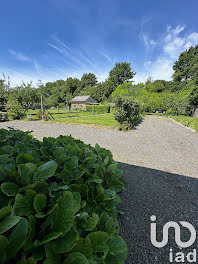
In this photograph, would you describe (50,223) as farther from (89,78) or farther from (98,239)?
(89,78)

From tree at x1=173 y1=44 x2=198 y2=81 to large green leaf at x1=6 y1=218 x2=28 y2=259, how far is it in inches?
1936

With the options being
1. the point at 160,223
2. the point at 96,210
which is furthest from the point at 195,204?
the point at 96,210

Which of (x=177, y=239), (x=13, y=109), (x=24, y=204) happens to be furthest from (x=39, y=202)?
(x=13, y=109)

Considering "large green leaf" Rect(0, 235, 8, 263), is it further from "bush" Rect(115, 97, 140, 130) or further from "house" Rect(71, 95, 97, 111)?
"house" Rect(71, 95, 97, 111)

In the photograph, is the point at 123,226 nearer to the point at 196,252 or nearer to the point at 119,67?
the point at 196,252

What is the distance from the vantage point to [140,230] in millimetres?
1862

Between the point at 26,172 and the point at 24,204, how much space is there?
0.19m

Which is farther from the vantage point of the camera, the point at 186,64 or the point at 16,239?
the point at 186,64

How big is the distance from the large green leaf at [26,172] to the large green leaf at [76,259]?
1.34 ft

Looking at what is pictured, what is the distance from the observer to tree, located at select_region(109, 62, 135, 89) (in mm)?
49844

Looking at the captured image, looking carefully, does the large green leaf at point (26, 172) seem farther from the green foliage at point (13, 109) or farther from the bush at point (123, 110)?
the green foliage at point (13, 109)

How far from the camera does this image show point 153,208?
2.28 m

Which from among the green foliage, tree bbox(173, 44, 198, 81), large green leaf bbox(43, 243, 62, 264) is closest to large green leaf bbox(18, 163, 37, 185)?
large green leaf bbox(43, 243, 62, 264)

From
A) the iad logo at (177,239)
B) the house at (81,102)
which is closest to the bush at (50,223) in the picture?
the iad logo at (177,239)
